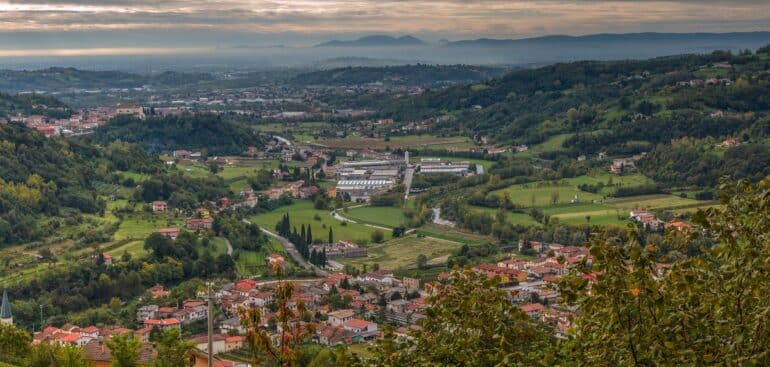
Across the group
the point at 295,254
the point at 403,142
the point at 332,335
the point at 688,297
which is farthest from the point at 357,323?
the point at 403,142

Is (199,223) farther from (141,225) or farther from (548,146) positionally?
(548,146)

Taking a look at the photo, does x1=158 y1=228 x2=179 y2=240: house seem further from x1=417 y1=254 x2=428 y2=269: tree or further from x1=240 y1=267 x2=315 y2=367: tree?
x1=240 y1=267 x2=315 y2=367: tree

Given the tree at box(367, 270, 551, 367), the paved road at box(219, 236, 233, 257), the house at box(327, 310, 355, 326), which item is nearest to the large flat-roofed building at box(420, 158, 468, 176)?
the paved road at box(219, 236, 233, 257)

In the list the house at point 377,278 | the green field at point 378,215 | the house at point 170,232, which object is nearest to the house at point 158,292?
the house at point 170,232

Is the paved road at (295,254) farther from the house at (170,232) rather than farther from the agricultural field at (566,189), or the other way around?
the agricultural field at (566,189)

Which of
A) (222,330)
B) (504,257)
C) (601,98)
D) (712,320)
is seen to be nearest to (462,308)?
(712,320)

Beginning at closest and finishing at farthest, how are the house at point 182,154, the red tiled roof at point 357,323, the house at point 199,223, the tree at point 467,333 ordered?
the tree at point 467,333, the red tiled roof at point 357,323, the house at point 199,223, the house at point 182,154
